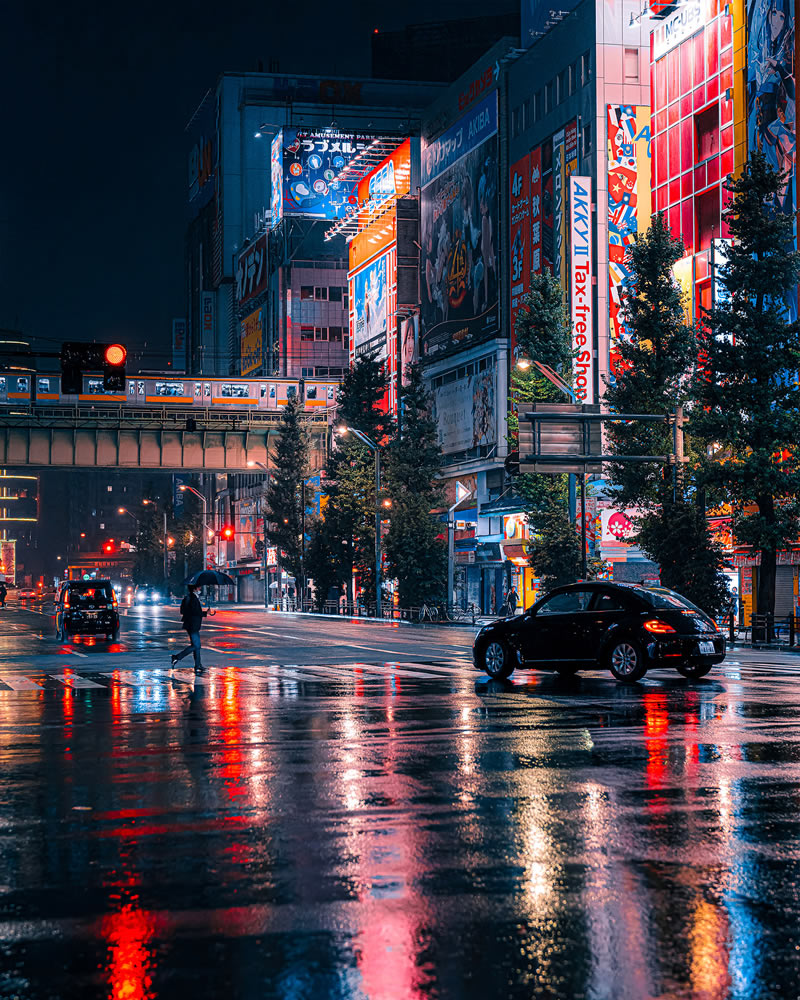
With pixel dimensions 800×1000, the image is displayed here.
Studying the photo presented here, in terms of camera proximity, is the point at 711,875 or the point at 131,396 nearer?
the point at 711,875

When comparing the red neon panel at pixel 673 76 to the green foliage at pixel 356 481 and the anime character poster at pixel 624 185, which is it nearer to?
the anime character poster at pixel 624 185

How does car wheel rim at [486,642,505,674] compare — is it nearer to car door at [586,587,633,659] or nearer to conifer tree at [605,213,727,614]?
car door at [586,587,633,659]

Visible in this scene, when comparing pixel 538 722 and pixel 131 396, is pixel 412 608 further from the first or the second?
pixel 538 722

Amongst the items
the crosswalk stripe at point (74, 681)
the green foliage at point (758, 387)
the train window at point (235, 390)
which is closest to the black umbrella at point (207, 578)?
the crosswalk stripe at point (74, 681)

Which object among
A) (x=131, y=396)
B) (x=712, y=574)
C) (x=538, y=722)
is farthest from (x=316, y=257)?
(x=538, y=722)

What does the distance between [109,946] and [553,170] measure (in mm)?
68633

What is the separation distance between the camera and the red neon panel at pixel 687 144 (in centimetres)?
5609

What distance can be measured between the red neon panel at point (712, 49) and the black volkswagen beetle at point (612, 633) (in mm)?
38926

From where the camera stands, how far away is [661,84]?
195 ft

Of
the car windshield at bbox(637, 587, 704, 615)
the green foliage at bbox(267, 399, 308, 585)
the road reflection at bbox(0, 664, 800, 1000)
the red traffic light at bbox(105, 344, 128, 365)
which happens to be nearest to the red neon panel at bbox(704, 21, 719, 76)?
the red traffic light at bbox(105, 344, 128, 365)

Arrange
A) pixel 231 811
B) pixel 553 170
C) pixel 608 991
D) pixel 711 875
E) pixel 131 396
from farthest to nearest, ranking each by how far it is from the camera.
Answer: pixel 131 396
pixel 553 170
pixel 231 811
pixel 711 875
pixel 608 991

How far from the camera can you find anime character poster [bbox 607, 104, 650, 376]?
6519cm

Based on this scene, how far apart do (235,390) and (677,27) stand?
153ft

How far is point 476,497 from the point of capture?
268ft
